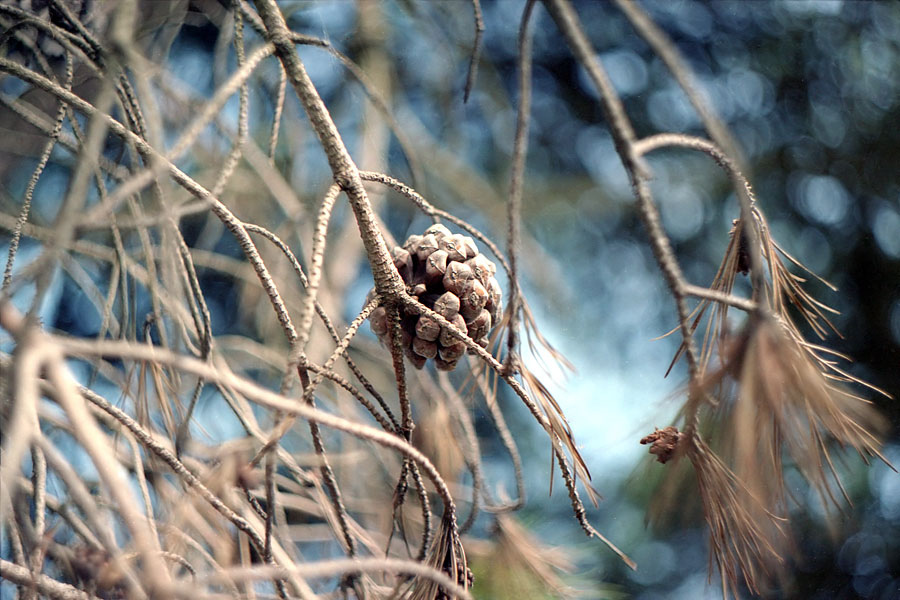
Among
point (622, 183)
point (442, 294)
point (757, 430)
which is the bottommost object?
point (757, 430)

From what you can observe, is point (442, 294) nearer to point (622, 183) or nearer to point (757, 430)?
point (757, 430)

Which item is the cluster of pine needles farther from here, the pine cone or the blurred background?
the blurred background

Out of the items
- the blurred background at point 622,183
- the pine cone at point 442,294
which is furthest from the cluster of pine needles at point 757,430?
the blurred background at point 622,183

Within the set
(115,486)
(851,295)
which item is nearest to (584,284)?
(851,295)

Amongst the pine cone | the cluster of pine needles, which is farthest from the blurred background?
the cluster of pine needles

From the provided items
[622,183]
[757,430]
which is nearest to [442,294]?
[757,430]

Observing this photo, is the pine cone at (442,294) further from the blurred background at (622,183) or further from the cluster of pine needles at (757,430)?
the blurred background at (622,183)

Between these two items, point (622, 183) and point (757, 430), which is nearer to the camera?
point (757, 430)
